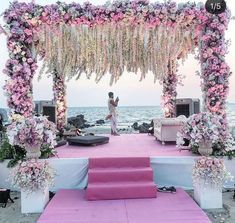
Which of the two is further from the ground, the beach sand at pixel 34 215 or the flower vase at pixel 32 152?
the flower vase at pixel 32 152

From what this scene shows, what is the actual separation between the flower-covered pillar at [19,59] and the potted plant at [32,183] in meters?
2.28

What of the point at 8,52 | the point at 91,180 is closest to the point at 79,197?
the point at 91,180

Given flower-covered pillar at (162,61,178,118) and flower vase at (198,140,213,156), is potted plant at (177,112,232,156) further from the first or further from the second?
flower-covered pillar at (162,61,178,118)

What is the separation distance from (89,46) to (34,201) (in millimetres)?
4497

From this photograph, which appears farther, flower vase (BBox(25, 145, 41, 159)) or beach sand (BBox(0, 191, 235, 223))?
flower vase (BBox(25, 145, 41, 159))

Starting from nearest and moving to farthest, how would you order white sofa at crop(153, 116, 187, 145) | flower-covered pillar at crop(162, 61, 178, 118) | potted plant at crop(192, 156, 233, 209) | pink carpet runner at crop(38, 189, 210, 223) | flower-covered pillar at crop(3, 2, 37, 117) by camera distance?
pink carpet runner at crop(38, 189, 210, 223) < potted plant at crop(192, 156, 233, 209) < flower-covered pillar at crop(3, 2, 37, 117) < white sofa at crop(153, 116, 187, 145) < flower-covered pillar at crop(162, 61, 178, 118)

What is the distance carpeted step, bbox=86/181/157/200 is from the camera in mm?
5797

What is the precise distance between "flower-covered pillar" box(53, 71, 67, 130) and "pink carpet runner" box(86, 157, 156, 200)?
19.4ft

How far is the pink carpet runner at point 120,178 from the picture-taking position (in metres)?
5.82

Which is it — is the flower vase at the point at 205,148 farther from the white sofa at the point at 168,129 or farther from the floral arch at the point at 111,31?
the white sofa at the point at 168,129

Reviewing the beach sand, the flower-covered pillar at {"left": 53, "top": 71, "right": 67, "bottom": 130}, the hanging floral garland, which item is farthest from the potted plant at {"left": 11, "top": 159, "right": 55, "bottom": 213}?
the flower-covered pillar at {"left": 53, "top": 71, "right": 67, "bottom": 130}

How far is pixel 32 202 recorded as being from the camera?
5527mm

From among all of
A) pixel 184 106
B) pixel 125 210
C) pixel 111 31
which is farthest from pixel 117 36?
pixel 184 106

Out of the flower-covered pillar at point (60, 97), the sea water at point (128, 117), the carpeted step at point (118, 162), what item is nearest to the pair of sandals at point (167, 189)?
the carpeted step at point (118, 162)
